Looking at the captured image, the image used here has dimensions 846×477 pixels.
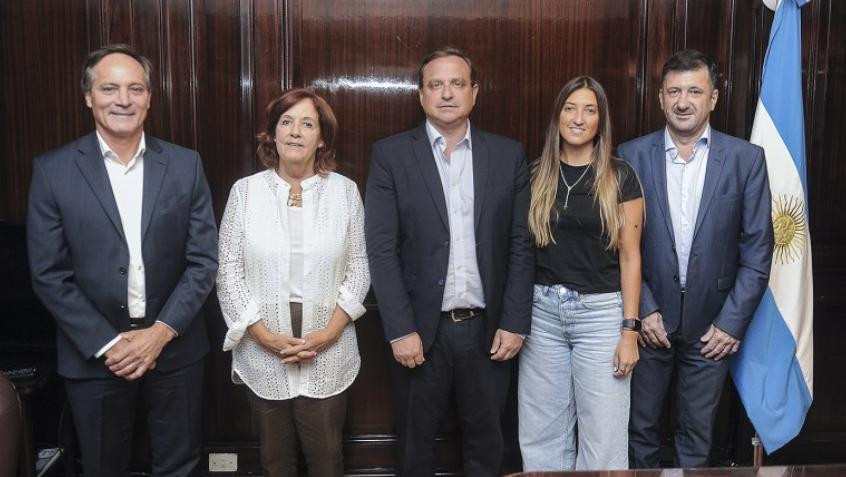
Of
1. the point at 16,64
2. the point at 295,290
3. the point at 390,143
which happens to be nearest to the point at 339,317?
the point at 295,290

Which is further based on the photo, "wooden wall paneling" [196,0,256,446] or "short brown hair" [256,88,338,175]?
"wooden wall paneling" [196,0,256,446]

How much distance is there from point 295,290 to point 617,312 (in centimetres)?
107

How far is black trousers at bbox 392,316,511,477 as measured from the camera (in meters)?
2.55

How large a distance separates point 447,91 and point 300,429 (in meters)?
1.25

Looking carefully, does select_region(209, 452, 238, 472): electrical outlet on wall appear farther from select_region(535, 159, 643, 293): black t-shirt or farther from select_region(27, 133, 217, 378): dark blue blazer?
select_region(535, 159, 643, 293): black t-shirt

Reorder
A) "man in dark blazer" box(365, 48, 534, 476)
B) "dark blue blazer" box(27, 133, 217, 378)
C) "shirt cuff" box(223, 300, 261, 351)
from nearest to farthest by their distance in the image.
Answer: "dark blue blazer" box(27, 133, 217, 378) < "shirt cuff" box(223, 300, 261, 351) < "man in dark blazer" box(365, 48, 534, 476)

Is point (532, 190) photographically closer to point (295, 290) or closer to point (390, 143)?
point (390, 143)

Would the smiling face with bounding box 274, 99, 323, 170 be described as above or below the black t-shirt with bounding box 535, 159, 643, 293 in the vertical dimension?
above

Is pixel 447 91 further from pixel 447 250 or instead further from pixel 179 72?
pixel 179 72

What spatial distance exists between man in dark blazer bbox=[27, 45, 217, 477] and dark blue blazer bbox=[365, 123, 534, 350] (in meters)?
0.57

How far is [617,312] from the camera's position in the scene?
246 cm

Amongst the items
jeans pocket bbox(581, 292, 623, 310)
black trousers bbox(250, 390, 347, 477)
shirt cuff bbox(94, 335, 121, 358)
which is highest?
jeans pocket bbox(581, 292, 623, 310)

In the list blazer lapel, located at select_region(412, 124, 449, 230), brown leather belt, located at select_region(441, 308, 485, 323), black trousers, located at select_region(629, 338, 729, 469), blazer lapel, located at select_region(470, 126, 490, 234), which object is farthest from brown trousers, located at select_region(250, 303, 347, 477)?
black trousers, located at select_region(629, 338, 729, 469)

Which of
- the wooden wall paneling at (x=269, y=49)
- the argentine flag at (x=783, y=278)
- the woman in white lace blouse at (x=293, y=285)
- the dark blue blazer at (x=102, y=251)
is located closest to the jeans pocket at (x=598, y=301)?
the argentine flag at (x=783, y=278)
